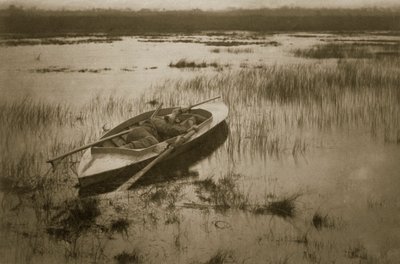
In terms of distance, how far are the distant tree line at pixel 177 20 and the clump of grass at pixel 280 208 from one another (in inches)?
36.0

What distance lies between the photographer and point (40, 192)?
7.91ft

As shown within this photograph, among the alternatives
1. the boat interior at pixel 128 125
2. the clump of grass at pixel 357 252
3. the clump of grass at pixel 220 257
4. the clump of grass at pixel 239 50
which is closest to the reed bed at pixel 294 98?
the boat interior at pixel 128 125

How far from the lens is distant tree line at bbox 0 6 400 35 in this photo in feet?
8.28

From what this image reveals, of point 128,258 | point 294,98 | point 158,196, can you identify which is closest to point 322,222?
point 158,196

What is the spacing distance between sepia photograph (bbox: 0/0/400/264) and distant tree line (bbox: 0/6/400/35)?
0.03ft

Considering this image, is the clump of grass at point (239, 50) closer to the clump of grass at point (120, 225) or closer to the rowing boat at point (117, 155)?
the rowing boat at point (117, 155)

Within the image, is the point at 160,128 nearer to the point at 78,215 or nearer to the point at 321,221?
the point at 78,215

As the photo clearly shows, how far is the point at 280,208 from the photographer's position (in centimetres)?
246

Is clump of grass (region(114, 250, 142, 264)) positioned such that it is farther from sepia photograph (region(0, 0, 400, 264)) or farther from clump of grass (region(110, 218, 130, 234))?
clump of grass (region(110, 218, 130, 234))

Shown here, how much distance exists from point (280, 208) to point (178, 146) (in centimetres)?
66

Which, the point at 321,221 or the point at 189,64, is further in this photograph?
the point at 189,64

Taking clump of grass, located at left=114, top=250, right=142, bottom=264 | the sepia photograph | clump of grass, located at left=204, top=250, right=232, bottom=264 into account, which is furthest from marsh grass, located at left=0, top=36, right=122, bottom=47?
clump of grass, located at left=204, top=250, right=232, bottom=264

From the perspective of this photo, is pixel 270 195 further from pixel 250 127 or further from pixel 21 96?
pixel 21 96

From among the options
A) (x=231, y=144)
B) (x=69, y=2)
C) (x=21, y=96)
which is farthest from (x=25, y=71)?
(x=231, y=144)
